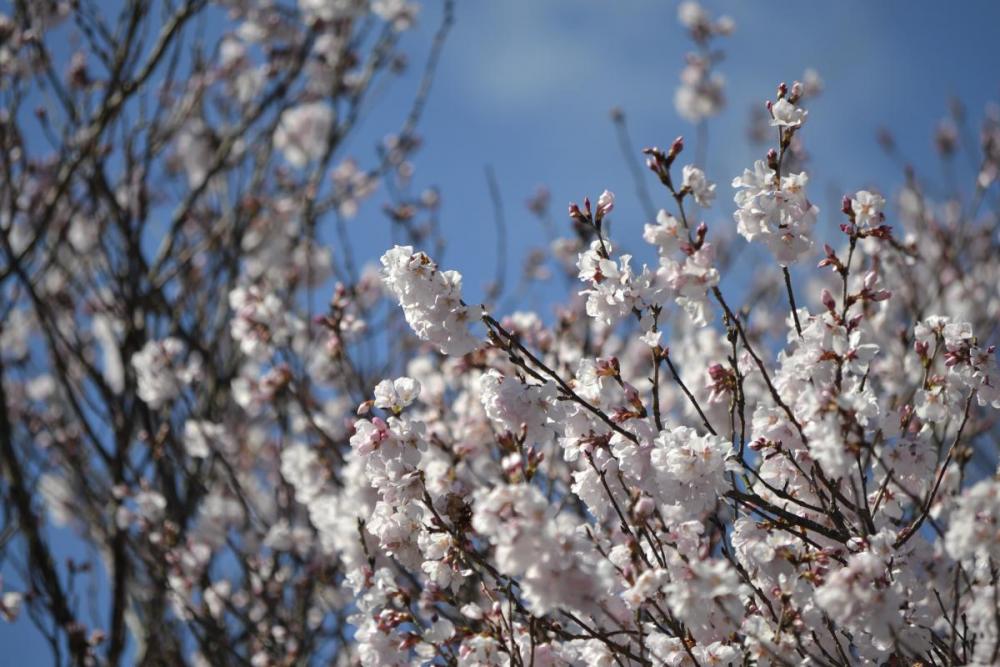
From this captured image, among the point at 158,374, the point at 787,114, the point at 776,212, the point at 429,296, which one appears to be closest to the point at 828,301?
the point at 776,212

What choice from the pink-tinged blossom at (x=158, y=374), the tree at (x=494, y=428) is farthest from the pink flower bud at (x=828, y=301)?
the pink-tinged blossom at (x=158, y=374)

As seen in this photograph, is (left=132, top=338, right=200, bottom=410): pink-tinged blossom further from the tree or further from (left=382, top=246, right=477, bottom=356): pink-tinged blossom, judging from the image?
(left=382, top=246, right=477, bottom=356): pink-tinged blossom

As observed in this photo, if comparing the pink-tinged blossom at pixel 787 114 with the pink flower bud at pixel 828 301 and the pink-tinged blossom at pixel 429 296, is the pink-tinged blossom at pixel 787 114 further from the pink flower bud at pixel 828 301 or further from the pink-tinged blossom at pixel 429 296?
the pink-tinged blossom at pixel 429 296

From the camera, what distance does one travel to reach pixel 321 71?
6.09 meters

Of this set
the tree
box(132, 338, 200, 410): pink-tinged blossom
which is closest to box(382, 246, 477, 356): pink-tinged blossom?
the tree

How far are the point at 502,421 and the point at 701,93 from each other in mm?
5148

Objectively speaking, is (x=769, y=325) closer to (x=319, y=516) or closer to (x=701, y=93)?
(x=701, y=93)

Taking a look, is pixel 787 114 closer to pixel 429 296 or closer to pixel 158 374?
pixel 429 296

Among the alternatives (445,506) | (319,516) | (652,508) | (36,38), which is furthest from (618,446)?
(36,38)

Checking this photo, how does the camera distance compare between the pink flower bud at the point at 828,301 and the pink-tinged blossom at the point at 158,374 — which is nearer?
the pink flower bud at the point at 828,301

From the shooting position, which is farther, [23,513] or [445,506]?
[23,513]

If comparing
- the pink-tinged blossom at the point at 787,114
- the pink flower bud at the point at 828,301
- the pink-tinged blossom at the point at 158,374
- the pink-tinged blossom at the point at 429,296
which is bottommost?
the pink flower bud at the point at 828,301

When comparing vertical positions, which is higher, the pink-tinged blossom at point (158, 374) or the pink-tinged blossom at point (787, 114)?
the pink-tinged blossom at point (158, 374)

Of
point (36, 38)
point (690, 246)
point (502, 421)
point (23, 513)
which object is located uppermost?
point (36, 38)
